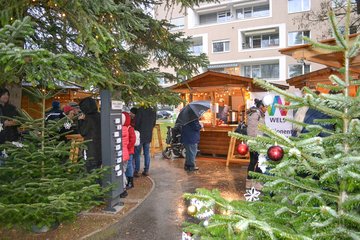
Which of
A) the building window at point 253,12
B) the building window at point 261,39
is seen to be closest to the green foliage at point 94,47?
the building window at point 261,39

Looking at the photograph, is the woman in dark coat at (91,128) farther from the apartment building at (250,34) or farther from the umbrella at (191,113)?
the apartment building at (250,34)

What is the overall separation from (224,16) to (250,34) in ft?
12.6

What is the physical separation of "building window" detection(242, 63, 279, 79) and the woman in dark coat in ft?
88.0

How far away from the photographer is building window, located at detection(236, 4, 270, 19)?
106ft

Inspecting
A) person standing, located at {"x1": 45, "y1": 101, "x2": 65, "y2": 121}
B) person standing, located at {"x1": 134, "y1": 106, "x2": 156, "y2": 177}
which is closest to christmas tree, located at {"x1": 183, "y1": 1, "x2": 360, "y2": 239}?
person standing, located at {"x1": 45, "y1": 101, "x2": 65, "y2": 121}

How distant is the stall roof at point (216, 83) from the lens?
11586 millimetres

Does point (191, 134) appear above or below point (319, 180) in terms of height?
below

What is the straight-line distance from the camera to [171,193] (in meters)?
7.42

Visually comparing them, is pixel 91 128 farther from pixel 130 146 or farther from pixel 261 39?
pixel 261 39

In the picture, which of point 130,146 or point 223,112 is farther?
point 223,112

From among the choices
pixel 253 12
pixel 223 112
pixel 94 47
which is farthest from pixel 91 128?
pixel 253 12

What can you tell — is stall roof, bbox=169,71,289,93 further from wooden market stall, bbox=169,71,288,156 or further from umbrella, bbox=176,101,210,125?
umbrella, bbox=176,101,210,125

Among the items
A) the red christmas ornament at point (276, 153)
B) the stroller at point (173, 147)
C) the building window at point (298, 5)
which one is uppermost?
the building window at point (298, 5)

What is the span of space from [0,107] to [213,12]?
32615 millimetres
